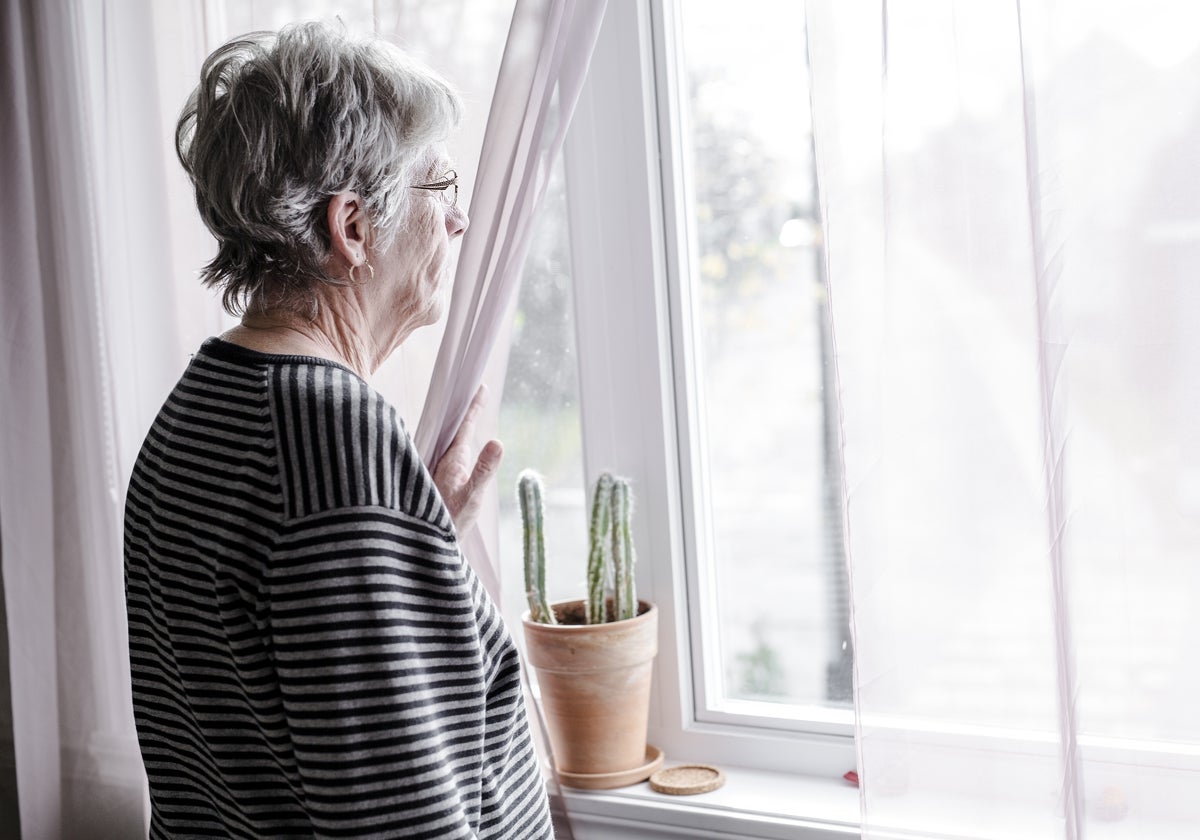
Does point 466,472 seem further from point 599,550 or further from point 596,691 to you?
point 596,691

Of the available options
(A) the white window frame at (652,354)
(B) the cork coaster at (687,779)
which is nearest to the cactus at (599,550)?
(A) the white window frame at (652,354)

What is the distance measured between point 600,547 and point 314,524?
26.7 inches

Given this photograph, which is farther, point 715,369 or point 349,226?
point 715,369

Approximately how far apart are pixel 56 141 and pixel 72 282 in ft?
0.70

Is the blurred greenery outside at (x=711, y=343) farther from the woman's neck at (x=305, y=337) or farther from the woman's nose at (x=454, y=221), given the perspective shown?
the woman's neck at (x=305, y=337)

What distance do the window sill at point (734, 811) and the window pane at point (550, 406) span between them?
349 mm

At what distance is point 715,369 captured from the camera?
167 cm

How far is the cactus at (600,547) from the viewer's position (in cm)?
150

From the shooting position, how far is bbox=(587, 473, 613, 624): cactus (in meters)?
1.50

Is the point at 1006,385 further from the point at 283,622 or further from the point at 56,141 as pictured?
the point at 56,141

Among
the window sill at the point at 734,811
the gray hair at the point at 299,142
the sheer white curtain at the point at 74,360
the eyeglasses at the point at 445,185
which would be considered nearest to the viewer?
the gray hair at the point at 299,142

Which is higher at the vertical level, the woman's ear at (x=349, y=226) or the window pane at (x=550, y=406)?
the woman's ear at (x=349, y=226)

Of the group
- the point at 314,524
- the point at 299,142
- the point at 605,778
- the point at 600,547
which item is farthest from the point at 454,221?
the point at 605,778

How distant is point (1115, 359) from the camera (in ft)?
3.34
